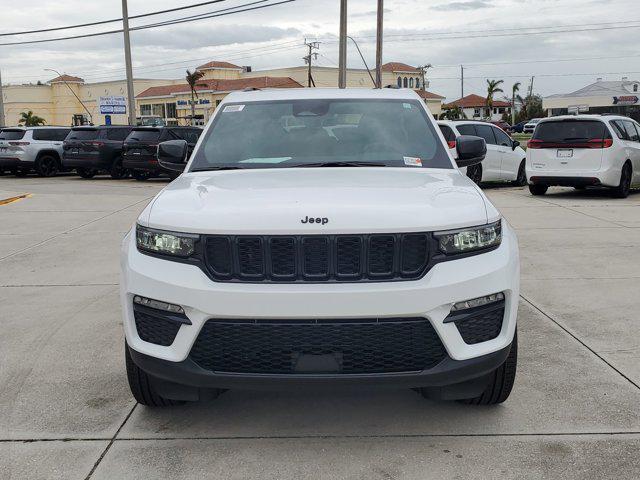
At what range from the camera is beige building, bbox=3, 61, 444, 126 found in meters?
85.8

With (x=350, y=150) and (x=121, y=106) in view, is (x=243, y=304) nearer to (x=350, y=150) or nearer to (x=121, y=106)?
(x=350, y=150)

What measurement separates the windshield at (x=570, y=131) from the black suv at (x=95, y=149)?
13.4 metres

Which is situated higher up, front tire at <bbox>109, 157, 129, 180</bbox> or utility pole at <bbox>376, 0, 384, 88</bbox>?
utility pole at <bbox>376, 0, 384, 88</bbox>

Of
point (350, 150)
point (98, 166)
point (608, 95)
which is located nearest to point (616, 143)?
point (350, 150)

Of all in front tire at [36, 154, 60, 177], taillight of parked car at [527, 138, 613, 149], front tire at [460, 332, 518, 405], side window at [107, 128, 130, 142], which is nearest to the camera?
front tire at [460, 332, 518, 405]

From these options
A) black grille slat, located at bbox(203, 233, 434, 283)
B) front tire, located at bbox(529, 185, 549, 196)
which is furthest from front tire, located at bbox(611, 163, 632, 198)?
black grille slat, located at bbox(203, 233, 434, 283)

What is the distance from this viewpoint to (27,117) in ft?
302

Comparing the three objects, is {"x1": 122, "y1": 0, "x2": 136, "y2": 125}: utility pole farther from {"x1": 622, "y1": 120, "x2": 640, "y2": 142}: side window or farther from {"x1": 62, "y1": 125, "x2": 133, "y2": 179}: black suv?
{"x1": 622, "y1": 120, "x2": 640, "y2": 142}: side window

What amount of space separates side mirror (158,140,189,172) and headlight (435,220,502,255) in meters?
2.46

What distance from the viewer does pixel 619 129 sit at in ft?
48.4

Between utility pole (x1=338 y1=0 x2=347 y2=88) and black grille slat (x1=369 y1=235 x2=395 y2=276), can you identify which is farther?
utility pole (x1=338 y1=0 x2=347 y2=88)

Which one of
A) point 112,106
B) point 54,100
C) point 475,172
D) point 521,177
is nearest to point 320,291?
point 475,172

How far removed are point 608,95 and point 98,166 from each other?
8448 centimetres

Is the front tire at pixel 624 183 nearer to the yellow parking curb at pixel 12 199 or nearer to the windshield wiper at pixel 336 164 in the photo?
the windshield wiper at pixel 336 164
